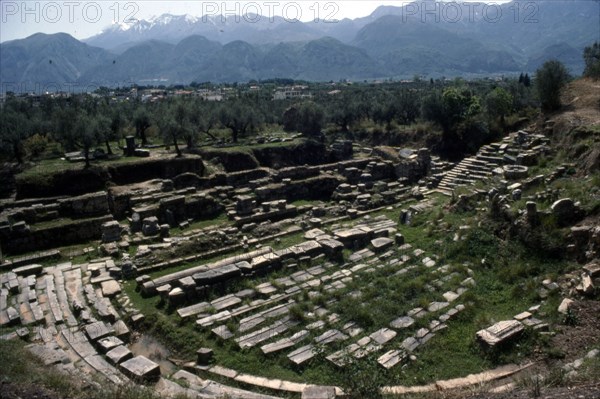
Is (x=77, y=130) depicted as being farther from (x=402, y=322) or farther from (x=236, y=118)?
(x=402, y=322)

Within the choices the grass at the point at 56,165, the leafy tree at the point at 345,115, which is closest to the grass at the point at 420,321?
the grass at the point at 56,165

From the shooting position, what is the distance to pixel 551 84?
28438mm

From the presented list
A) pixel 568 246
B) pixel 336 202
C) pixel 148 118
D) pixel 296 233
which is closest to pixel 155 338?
pixel 296 233

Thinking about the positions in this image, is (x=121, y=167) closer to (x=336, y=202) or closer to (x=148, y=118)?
(x=148, y=118)

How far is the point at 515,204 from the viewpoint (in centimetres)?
1739

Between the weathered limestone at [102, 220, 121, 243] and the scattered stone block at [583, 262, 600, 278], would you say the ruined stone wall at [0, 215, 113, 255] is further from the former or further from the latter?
the scattered stone block at [583, 262, 600, 278]

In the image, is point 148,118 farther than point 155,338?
Yes

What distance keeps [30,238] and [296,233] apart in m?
12.4

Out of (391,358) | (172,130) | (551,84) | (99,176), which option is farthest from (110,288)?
(551,84)

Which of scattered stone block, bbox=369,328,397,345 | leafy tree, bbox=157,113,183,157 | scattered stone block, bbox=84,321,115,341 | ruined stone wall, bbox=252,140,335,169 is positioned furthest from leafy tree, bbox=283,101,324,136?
scattered stone block, bbox=369,328,397,345

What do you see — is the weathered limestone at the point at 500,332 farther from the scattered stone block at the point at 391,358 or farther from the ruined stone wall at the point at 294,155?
the ruined stone wall at the point at 294,155

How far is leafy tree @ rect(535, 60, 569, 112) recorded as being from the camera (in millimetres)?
28469

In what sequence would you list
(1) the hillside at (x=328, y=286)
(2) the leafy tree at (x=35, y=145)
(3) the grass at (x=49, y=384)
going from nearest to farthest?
(3) the grass at (x=49, y=384) → (1) the hillside at (x=328, y=286) → (2) the leafy tree at (x=35, y=145)

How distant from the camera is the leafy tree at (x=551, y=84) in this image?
28469 millimetres
